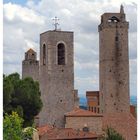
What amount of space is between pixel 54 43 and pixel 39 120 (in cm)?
290

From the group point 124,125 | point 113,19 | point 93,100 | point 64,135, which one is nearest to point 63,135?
point 64,135

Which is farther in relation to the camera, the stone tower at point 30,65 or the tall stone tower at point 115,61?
the stone tower at point 30,65

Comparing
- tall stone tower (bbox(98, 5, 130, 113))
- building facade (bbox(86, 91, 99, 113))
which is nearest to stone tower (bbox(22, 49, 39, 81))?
building facade (bbox(86, 91, 99, 113))

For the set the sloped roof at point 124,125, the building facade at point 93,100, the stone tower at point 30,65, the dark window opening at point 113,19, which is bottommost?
the sloped roof at point 124,125

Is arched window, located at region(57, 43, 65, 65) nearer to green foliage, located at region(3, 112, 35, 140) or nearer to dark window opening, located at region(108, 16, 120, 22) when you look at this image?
dark window opening, located at region(108, 16, 120, 22)

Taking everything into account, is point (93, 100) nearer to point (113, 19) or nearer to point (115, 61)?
point (115, 61)

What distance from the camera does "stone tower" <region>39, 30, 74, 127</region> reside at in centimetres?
1595

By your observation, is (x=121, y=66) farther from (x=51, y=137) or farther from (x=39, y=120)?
(x=51, y=137)

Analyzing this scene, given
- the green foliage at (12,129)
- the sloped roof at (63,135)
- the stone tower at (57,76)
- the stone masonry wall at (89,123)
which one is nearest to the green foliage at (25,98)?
the sloped roof at (63,135)

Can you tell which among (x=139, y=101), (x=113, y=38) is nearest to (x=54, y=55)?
(x=113, y=38)

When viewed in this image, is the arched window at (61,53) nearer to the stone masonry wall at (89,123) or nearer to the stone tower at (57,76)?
the stone tower at (57,76)

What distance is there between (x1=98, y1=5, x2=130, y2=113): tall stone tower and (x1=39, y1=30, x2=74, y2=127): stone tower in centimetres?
431

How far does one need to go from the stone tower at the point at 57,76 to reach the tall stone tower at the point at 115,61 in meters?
4.31

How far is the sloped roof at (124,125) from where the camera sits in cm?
1324
